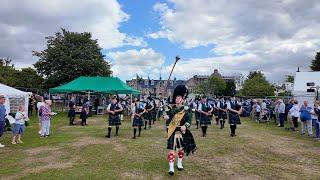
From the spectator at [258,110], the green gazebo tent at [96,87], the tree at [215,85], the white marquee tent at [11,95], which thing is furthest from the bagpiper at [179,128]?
the tree at [215,85]

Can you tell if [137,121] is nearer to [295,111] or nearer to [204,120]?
[204,120]

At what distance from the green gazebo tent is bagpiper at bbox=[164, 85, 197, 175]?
2005cm

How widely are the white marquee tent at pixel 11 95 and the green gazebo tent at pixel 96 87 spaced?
688cm

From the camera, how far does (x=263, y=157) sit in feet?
37.6

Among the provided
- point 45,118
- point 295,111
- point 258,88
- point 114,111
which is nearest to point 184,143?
point 114,111

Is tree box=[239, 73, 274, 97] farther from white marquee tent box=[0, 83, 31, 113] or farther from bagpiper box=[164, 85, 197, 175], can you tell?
bagpiper box=[164, 85, 197, 175]

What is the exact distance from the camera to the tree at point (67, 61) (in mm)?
42594

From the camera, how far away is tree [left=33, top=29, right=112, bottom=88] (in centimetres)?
4259

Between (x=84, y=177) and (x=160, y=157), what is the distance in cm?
306

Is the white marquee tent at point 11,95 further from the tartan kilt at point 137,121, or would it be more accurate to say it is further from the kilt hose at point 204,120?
the kilt hose at point 204,120

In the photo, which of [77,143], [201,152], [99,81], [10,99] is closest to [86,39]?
[99,81]

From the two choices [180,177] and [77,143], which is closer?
[180,177]

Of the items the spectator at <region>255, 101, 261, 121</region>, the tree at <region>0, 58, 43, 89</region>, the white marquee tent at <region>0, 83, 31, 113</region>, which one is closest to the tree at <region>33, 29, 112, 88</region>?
the tree at <region>0, 58, 43, 89</region>

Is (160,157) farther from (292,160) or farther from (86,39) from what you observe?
(86,39)
